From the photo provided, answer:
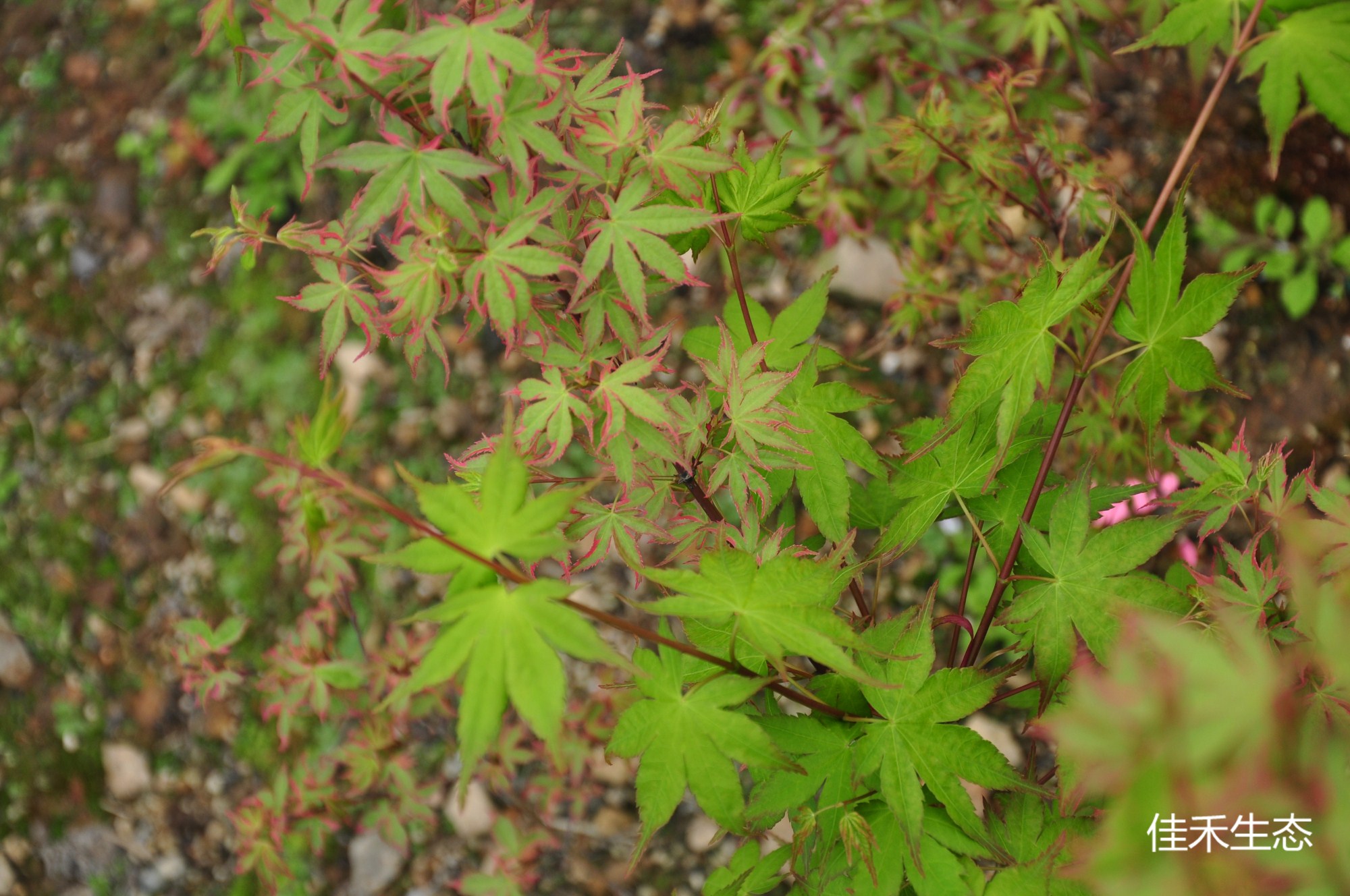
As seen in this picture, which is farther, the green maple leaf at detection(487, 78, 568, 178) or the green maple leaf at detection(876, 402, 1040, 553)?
the green maple leaf at detection(876, 402, 1040, 553)

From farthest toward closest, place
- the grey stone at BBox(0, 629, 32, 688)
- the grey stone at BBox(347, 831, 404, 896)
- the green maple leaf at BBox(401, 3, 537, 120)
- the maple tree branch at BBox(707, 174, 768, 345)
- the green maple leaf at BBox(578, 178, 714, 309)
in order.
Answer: the grey stone at BBox(0, 629, 32, 688)
the grey stone at BBox(347, 831, 404, 896)
the maple tree branch at BBox(707, 174, 768, 345)
the green maple leaf at BBox(578, 178, 714, 309)
the green maple leaf at BBox(401, 3, 537, 120)

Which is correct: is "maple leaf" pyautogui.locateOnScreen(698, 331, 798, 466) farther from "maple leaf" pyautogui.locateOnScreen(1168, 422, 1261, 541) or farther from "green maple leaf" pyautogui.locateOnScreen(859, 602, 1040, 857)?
"maple leaf" pyautogui.locateOnScreen(1168, 422, 1261, 541)

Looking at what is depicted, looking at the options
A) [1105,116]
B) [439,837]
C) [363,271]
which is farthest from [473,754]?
[1105,116]

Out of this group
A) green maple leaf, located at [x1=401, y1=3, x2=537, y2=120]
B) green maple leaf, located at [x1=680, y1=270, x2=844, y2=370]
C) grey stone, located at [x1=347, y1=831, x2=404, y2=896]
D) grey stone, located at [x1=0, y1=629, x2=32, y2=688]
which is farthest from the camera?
grey stone, located at [x1=0, y1=629, x2=32, y2=688]

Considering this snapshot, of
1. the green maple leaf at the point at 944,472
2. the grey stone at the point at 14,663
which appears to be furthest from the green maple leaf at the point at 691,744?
the grey stone at the point at 14,663

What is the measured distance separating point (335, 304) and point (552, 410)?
0.34m

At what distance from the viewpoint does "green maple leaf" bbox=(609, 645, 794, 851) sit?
3.20ft

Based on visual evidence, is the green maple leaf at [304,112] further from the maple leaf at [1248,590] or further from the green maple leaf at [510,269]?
the maple leaf at [1248,590]

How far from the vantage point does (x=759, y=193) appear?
123cm

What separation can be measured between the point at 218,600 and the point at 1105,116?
9.77 ft

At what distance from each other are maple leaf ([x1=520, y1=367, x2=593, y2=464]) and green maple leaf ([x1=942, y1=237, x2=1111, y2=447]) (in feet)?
1.51

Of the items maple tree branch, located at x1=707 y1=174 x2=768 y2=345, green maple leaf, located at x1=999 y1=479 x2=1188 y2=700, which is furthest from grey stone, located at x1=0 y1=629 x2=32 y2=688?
green maple leaf, located at x1=999 y1=479 x2=1188 y2=700

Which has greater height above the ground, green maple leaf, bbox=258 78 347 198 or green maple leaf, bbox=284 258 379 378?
green maple leaf, bbox=258 78 347 198

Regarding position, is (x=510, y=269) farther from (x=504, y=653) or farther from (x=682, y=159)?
(x=504, y=653)
